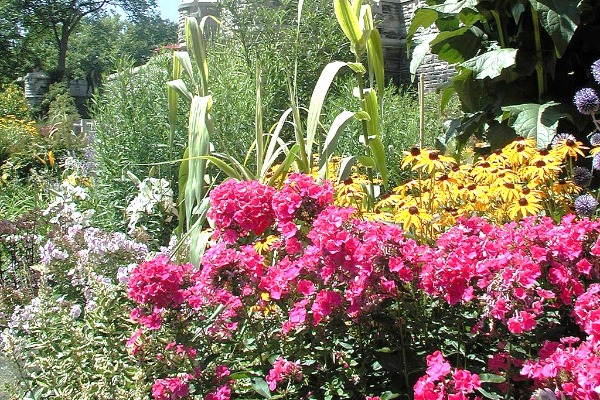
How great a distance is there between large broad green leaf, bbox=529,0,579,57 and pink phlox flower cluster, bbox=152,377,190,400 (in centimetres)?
253

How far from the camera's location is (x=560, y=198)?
10.3 ft

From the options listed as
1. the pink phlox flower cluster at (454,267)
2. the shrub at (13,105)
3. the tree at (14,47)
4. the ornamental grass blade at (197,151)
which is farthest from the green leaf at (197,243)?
the tree at (14,47)

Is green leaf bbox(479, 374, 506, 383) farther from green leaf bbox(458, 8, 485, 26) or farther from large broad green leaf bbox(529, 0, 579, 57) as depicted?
green leaf bbox(458, 8, 485, 26)

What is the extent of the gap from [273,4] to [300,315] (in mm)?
7381

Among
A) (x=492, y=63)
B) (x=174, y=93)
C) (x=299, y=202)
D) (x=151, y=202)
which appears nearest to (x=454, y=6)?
(x=492, y=63)

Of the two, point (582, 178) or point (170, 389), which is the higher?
point (582, 178)

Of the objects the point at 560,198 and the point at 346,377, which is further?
the point at 560,198

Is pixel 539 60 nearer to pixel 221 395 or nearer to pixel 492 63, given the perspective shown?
pixel 492 63

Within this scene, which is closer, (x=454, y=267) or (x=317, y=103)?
(x=454, y=267)

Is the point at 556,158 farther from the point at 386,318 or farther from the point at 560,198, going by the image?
the point at 386,318

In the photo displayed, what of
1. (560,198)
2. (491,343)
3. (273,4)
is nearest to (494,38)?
(560,198)

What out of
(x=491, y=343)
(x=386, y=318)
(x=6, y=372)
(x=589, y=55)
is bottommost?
(x=6, y=372)

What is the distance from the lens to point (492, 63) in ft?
12.1

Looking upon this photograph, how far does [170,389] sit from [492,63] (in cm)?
249
